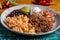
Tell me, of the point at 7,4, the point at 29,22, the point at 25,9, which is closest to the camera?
the point at 29,22

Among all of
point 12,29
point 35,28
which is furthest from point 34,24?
point 12,29

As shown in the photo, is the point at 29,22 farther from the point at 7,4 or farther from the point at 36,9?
the point at 7,4

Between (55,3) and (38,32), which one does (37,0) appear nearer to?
(55,3)

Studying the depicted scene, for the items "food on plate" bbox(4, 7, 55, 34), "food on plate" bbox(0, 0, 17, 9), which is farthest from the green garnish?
"food on plate" bbox(0, 0, 17, 9)

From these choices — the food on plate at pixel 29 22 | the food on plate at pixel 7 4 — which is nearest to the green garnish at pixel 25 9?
the food on plate at pixel 29 22

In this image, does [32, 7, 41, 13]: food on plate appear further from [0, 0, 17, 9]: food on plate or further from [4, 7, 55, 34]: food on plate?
[0, 0, 17, 9]: food on plate

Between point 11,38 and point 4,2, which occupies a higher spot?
point 4,2

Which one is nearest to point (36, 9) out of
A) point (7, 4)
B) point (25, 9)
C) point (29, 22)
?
point (25, 9)

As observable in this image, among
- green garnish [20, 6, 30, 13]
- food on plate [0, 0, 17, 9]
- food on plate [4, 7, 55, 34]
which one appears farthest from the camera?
food on plate [0, 0, 17, 9]

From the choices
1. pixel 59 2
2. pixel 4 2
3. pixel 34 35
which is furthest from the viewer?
pixel 59 2
